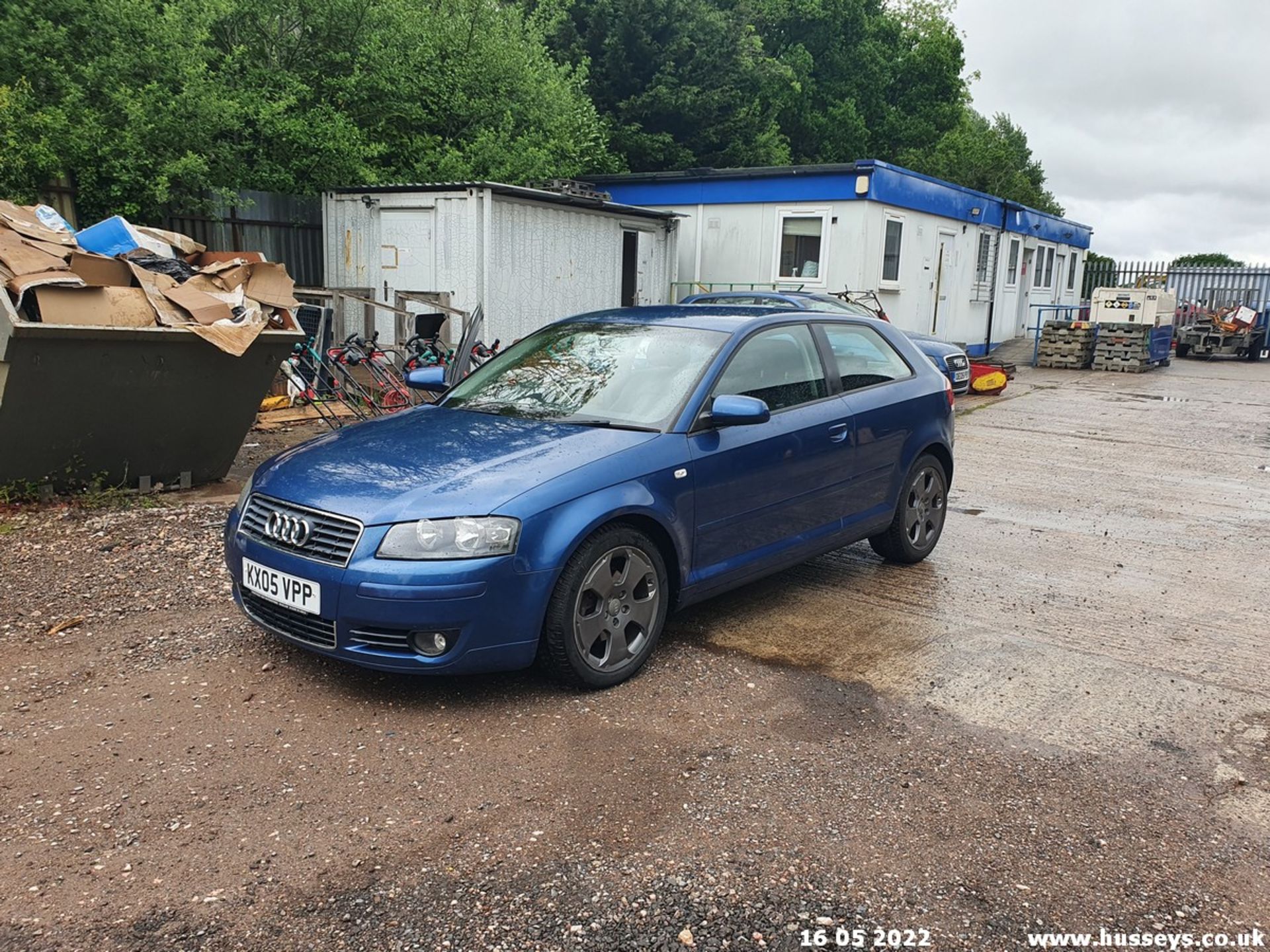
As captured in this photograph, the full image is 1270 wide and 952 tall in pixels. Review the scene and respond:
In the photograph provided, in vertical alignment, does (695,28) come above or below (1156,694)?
above

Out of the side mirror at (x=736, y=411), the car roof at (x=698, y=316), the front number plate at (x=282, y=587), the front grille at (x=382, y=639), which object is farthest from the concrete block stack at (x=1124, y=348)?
the front number plate at (x=282, y=587)

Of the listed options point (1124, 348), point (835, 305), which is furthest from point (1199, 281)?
point (835, 305)

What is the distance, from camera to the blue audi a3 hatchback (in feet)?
12.5

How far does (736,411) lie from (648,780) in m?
1.71

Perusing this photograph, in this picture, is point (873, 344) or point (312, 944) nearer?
point (312, 944)

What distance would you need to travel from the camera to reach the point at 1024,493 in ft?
28.2

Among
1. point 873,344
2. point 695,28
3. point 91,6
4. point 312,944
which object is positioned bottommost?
point 312,944

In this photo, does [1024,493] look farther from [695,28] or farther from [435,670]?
[695,28]

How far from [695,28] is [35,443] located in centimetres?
2401

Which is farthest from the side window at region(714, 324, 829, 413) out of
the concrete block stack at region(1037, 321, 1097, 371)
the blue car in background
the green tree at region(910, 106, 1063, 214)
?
the green tree at region(910, 106, 1063, 214)

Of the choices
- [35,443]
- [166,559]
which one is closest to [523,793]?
[166,559]

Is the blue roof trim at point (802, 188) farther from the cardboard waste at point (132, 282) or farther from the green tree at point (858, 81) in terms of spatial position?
the green tree at point (858, 81)

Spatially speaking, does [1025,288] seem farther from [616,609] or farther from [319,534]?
[319,534]

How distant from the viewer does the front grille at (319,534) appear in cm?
383
